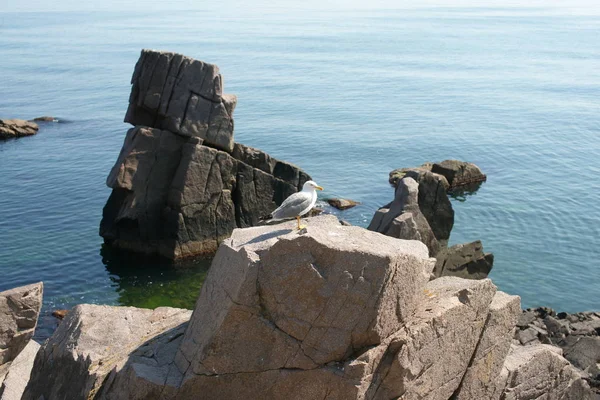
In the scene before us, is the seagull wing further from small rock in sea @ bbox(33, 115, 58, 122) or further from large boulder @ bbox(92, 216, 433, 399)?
small rock in sea @ bbox(33, 115, 58, 122)

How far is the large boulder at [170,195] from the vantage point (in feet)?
138

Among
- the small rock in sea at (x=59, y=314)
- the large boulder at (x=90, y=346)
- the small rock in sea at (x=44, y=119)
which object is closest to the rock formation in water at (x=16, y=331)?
the large boulder at (x=90, y=346)

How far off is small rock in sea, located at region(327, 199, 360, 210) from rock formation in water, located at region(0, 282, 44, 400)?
33.1 m

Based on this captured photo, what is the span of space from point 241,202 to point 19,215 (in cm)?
1783

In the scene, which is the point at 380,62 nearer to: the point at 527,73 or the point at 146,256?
the point at 527,73

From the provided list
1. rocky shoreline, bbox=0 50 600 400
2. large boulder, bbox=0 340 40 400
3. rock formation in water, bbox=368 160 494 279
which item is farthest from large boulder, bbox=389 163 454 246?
large boulder, bbox=0 340 40 400

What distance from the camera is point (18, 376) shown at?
72.9 feet

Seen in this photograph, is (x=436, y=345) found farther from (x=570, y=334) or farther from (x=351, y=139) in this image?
(x=351, y=139)

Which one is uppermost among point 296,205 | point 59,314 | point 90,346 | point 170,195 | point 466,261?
point 296,205

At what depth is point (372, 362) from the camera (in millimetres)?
17406

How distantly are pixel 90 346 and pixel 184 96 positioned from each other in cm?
2520

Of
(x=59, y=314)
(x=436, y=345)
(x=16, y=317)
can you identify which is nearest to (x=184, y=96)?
(x=59, y=314)

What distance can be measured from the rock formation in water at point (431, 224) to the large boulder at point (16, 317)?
638 inches

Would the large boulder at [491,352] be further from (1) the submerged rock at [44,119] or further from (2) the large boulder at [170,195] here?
(1) the submerged rock at [44,119]
